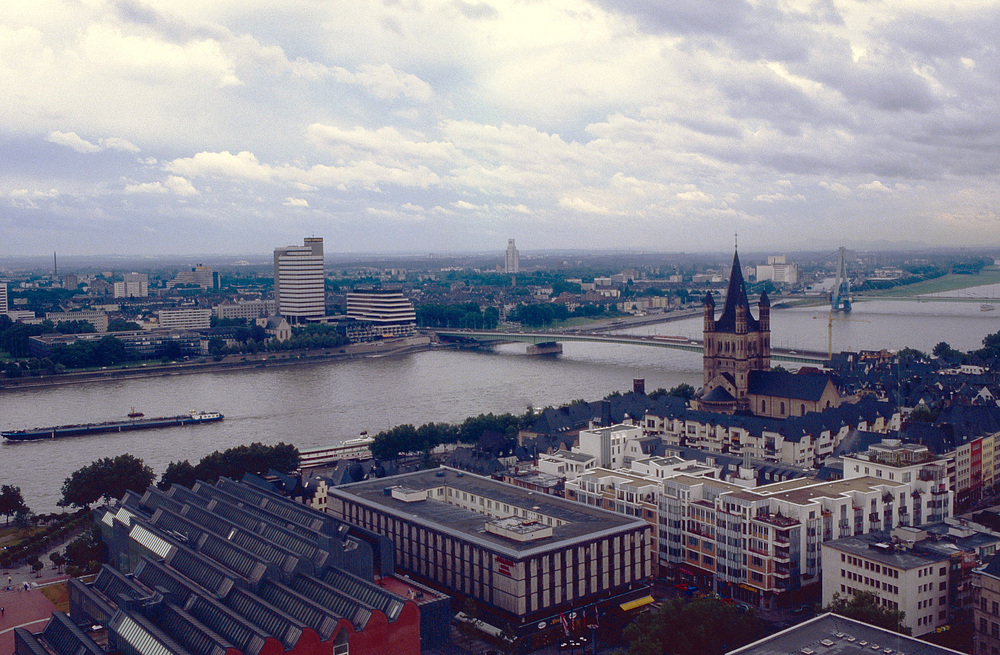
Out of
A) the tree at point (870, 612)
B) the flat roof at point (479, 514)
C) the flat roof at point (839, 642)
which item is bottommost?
the tree at point (870, 612)

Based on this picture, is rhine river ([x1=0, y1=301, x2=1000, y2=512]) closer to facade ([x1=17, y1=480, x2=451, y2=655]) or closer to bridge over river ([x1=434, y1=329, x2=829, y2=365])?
bridge over river ([x1=434, y1=329, x2=829, y2=365])

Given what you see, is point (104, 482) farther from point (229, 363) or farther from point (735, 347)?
point (229, 363)

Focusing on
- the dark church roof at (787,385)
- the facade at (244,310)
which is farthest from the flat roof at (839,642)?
the facade at (244,310)

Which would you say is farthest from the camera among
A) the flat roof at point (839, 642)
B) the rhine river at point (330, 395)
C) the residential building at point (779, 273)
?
the residential building at point (779, 273)

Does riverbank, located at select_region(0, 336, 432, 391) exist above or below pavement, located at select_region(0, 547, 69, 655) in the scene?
above

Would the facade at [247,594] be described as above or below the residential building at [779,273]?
below

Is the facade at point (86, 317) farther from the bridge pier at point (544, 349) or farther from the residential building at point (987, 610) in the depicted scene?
the residential building at point (987, 610)

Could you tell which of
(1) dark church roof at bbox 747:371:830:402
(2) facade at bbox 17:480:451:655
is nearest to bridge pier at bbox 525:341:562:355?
(1) dark church roof at bbox 747:371:830:402
